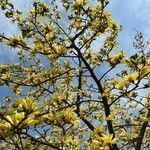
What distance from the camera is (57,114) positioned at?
5.94 metres

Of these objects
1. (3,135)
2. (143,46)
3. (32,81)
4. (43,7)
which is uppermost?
(143,46)

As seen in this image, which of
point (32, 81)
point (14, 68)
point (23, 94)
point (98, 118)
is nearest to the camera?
point (32, 81)

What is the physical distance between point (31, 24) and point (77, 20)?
1054 millimetres

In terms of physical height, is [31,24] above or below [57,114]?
above

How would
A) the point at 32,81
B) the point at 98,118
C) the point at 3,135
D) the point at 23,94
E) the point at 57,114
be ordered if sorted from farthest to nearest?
1. the point at 98,118
2. the point at 23,94
3. the point at 32,81
4. the point at 57,114
5. the point at 3,135

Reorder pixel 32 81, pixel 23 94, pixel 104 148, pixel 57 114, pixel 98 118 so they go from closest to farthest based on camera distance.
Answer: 1. pixel 104 148
2. pixel 57 114
3. pixel 32 81
4. pixel 23 94
5. pixel 98 118

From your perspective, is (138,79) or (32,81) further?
(32,81)

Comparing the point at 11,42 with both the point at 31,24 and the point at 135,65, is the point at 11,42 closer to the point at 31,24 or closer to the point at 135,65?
the point at 31,24

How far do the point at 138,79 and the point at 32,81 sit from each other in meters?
3.32

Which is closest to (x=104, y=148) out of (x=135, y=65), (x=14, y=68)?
(x=135, y=65)

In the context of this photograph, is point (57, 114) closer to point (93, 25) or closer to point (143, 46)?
point (93, 25)

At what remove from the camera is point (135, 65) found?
6637mm

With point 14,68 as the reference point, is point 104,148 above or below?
below

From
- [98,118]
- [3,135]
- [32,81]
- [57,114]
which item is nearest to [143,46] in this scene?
[98,118]
